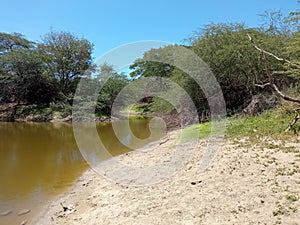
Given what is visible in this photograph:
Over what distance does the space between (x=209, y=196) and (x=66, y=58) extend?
25885 mm

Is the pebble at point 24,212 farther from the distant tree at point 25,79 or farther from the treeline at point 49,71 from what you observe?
the distant tree at point 25,79

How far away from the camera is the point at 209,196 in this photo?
423 centimetres

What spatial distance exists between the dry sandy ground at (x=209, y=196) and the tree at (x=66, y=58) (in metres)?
22.8

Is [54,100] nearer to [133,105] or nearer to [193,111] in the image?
[133,105]

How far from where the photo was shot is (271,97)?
11555 millimetres

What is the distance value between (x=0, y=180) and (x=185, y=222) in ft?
18.8

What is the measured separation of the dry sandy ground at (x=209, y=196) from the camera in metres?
3.60

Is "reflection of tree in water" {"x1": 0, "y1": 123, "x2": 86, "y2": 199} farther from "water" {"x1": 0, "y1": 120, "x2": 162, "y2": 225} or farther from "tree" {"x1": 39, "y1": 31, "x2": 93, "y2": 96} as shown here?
"tree" {"x1": 39, "y1": 31, "x2": 93, "y2": 96}

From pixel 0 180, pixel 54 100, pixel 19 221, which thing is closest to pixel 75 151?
pixel 0 180

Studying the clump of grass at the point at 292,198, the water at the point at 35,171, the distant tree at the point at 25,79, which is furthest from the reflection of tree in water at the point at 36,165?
the distant tree at the point at 25,79

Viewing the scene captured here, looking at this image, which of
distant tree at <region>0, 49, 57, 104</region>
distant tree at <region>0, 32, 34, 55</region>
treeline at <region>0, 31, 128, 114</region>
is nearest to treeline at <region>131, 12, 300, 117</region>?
treeline at <region>0, 31, 128, 114</region>

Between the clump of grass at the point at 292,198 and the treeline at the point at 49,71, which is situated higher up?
the treeline at the point at 49,71

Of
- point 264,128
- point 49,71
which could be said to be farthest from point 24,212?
point 49,71

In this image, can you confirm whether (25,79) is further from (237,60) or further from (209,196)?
(209,196)
